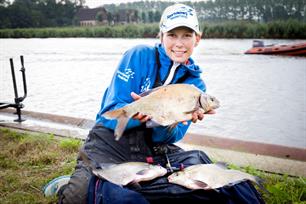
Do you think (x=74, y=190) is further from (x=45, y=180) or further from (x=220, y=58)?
(x=220, y=58)

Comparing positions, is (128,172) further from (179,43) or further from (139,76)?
(179,43)

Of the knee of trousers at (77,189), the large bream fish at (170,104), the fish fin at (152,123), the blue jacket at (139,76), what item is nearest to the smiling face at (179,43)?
the blue jacket at (139,76)

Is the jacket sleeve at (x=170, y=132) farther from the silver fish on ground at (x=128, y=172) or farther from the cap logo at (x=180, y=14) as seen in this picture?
the cap logo at (x=180, y=14)

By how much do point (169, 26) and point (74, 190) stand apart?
5.11ft

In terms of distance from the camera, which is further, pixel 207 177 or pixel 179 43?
pixel 179 43

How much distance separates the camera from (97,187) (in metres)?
2.87

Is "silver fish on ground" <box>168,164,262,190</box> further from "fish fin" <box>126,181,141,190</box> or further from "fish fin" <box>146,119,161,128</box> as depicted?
"fish fin" <box>146,119,161,128</box>

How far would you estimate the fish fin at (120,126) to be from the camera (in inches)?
102

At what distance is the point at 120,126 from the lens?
8.59ft

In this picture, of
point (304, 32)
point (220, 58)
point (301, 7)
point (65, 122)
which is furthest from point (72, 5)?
point (65, 122)

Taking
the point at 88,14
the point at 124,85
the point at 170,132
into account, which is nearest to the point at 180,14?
the point at 124,85

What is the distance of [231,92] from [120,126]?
9.26 m

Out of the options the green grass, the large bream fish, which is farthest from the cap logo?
the green grass

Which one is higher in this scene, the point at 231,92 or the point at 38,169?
the point at 38,169
